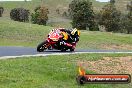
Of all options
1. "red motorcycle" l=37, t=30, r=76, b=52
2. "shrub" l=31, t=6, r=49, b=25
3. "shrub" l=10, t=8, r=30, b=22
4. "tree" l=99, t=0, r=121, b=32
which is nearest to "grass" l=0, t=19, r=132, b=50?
"red motorcycle" l=37, t=30, r=76, b=52

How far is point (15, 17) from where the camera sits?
129m

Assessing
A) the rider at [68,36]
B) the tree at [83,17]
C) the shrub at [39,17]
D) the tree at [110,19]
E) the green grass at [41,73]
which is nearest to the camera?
the green grass at [41,73]

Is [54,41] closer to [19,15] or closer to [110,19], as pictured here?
[110,19]

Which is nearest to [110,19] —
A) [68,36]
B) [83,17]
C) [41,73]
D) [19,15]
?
[83,17]

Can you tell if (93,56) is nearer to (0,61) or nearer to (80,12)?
(0,61)

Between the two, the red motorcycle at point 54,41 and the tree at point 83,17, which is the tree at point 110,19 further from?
the red motorcycle at point 54,41

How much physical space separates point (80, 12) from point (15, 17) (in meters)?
45.2

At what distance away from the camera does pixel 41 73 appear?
1609 centimetres

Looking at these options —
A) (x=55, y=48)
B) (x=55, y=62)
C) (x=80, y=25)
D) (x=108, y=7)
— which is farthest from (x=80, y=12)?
(x=55, y=62)

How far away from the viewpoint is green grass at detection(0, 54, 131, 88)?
14.1 m

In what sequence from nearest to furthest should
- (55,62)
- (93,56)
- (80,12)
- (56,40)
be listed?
1. (55,62)
2. (93,56)
3. (56,40)
4. (80,12)

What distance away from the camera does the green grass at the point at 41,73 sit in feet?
46.4

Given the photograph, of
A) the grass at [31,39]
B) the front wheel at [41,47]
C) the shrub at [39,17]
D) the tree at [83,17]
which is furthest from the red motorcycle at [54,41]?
the shrub at [39,17]

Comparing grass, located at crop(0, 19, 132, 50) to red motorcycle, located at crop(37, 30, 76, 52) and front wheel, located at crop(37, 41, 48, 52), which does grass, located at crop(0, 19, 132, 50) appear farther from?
front wheel, located at crop(37, 41, 48, 52)
